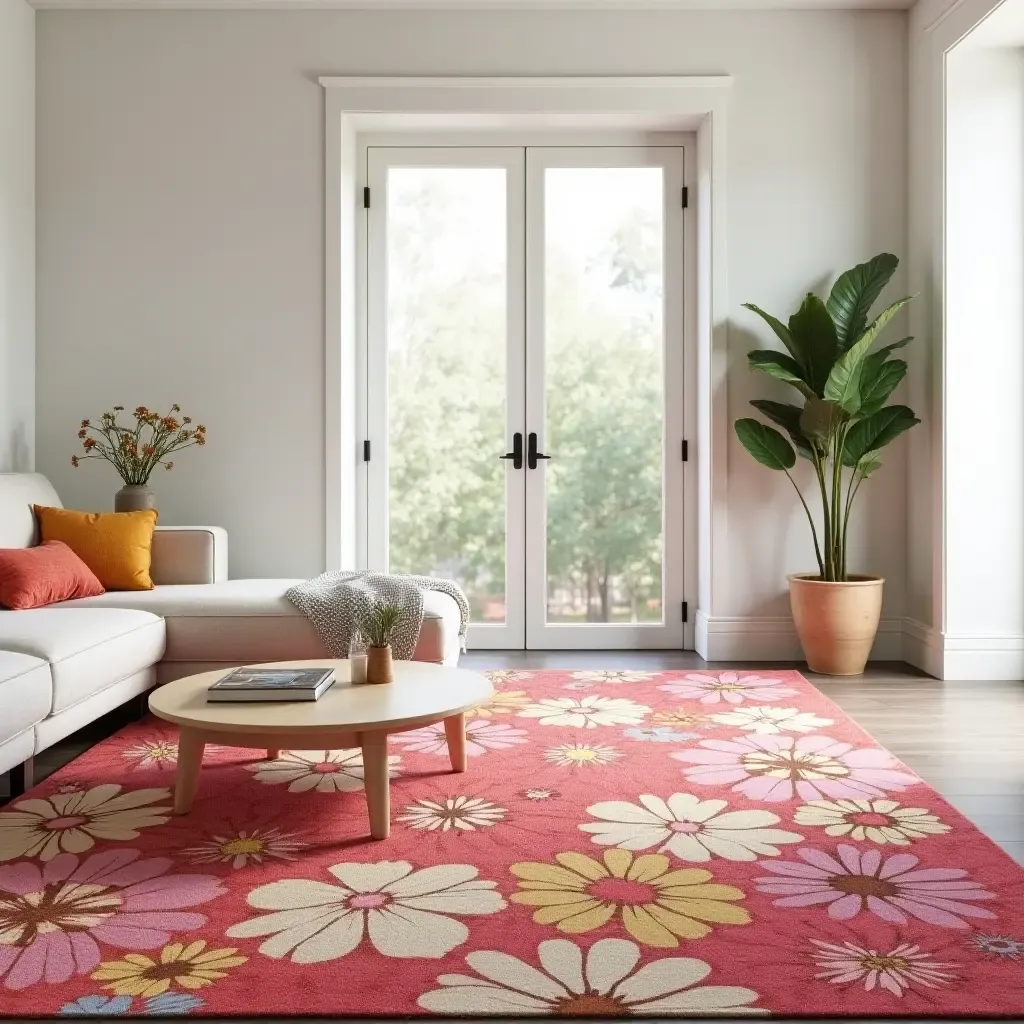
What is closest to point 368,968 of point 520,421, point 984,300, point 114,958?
point 114,958

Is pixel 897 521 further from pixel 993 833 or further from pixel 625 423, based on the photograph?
pixel 993 833

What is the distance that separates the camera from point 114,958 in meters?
1.76

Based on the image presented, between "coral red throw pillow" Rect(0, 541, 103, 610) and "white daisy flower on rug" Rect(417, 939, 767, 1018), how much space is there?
2.29 metres

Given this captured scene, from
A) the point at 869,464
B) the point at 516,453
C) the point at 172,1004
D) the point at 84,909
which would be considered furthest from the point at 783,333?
the point at 172,1004

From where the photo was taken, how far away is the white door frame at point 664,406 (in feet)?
16.2

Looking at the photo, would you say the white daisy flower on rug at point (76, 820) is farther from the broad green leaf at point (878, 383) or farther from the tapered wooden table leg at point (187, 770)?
the broad green leaf at point (878, 383)

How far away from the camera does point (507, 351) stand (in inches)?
195

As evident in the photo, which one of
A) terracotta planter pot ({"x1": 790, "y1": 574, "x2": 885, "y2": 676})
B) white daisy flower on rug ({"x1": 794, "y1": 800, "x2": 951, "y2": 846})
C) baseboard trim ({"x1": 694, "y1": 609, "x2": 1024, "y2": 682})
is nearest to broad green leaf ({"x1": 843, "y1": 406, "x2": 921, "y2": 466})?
terracotta planter pot ({"x1": 790, "y1": 574, "x2": 885, "y2": 676})

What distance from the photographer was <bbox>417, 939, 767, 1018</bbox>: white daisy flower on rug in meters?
1.61

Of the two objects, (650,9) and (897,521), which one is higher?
(650,9)

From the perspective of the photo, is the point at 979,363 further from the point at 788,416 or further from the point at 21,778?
the point at 21,778

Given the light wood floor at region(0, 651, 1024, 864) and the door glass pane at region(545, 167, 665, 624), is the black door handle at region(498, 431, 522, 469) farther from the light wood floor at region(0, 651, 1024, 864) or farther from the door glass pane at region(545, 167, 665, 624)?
the light wood floor at region(0, 651, 1024, 864)

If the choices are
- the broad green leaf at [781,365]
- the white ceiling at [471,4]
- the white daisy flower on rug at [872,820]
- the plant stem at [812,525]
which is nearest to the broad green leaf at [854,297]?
the broad green leaf at [781,365]

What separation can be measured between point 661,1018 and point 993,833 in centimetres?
122
